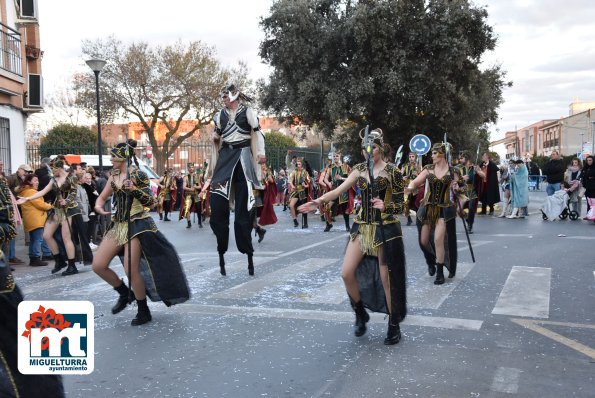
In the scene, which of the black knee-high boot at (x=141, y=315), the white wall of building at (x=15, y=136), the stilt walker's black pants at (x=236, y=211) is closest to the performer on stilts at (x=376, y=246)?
the black knee-high boot at (x=141, y=315)

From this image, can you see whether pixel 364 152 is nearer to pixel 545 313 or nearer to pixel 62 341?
pixel 545 313

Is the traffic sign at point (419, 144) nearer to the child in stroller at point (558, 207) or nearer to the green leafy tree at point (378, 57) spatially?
the child in stroller at point (558, 207)

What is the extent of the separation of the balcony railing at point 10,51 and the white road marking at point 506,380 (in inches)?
642

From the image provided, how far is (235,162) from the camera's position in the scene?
7965 millimetres

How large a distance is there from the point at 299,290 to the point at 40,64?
58.0ft

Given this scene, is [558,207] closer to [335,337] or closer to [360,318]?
[360,318]

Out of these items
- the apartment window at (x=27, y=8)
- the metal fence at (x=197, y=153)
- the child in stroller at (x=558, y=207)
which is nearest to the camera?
the child in stroller at (x=558, y=207)

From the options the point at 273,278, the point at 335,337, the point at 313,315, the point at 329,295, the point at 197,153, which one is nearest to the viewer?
the point at 335,337

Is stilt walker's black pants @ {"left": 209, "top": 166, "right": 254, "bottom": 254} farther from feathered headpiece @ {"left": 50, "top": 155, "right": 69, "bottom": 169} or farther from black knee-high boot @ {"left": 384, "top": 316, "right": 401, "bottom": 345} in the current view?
black knee-high boot @ {"left": 384, "top": 316, "right": 401, "bottom": 345}

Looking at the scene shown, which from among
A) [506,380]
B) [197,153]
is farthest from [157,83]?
[506,380]

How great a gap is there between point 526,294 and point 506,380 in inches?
120

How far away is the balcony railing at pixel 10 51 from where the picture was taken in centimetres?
1717

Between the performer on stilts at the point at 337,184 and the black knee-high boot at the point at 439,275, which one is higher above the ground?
the performer on stilts at the point at 337,184

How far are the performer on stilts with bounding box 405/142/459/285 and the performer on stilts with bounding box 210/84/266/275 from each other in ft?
6.95
